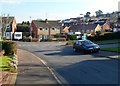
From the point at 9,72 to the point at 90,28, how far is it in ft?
328

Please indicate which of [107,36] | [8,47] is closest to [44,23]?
[107,36]

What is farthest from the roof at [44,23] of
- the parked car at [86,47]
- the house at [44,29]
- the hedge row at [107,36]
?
the parked car at [86,47]

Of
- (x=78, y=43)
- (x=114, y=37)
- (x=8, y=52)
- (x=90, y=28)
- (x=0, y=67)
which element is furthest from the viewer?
(x=90, y=28)

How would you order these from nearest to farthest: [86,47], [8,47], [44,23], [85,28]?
[8,47] < [86,47] < [44,23] < [85,28]

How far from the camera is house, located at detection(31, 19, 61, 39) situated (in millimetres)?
104688

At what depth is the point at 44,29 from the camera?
106125 millimetres

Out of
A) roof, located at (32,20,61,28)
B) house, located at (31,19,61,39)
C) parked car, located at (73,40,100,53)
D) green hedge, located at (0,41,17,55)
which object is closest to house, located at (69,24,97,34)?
house, located at (31,19,61,39)

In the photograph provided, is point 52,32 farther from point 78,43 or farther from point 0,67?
point 0,67

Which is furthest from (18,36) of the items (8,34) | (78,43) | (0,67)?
(0,67)

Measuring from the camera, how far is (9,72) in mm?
18516

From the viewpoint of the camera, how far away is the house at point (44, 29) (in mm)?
104688

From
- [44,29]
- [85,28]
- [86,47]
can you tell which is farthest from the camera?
[85,28]

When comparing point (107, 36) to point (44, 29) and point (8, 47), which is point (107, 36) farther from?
point (44, 29)

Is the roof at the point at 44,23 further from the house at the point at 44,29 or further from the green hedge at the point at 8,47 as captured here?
the green hedge at the point at 8,47
